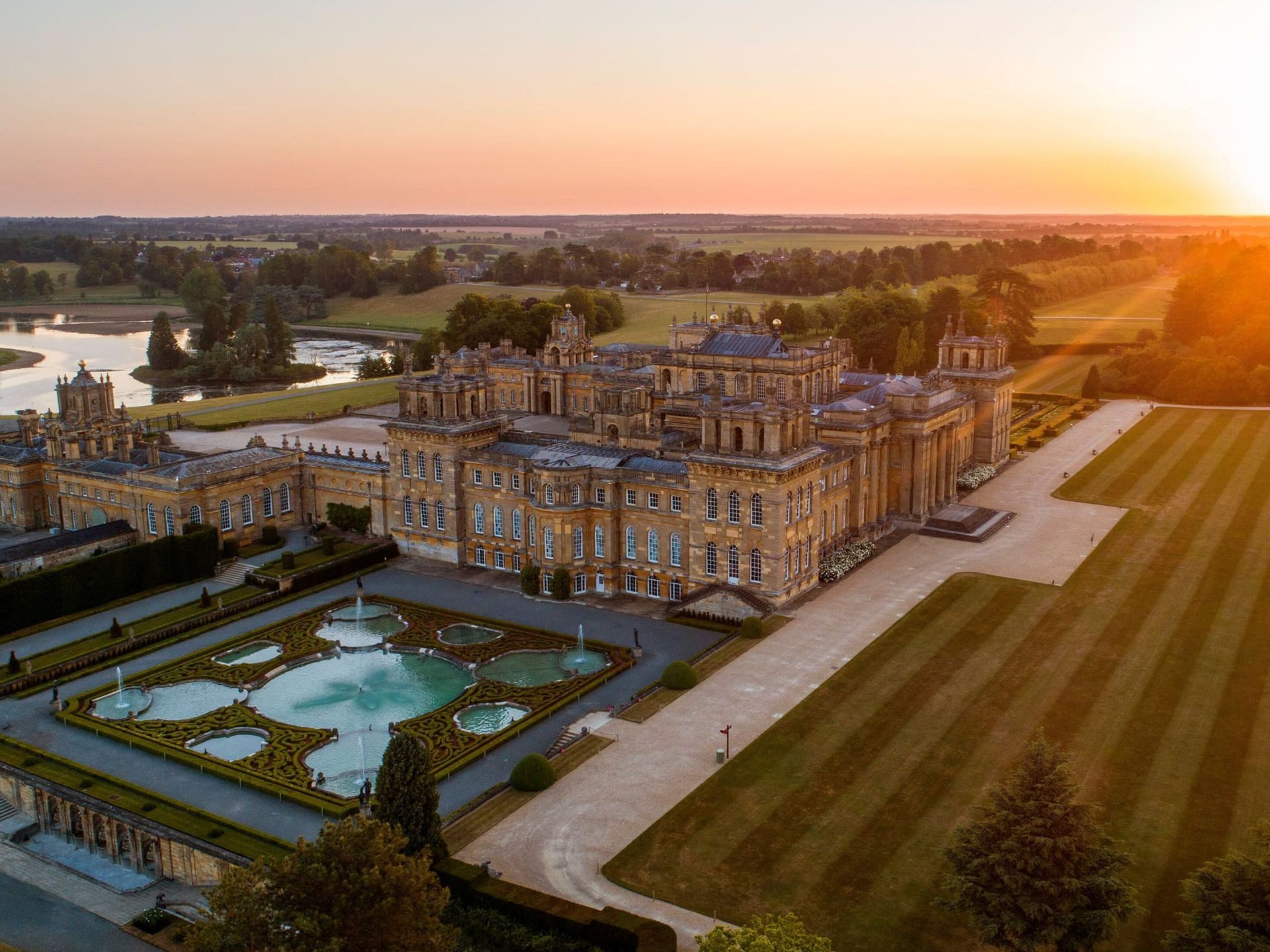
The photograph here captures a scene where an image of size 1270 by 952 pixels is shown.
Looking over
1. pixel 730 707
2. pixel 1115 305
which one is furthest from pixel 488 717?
→ pixel 1115 305

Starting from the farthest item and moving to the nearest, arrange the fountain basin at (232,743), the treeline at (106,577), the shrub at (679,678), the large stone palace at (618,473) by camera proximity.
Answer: the large stone palace at (618,473) < the treeline at (106,577) < the shrub at (679,678) < the fountain basin at (232,743)

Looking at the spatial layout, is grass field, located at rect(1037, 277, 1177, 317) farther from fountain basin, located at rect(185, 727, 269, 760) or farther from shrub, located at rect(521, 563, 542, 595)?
fountain basin, located at rect(185, 727, 269, 760)

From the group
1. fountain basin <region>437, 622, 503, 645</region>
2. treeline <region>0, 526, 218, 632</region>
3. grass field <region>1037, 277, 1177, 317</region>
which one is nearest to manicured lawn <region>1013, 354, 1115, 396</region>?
grass field <region>1037, 277, 1177, 317</region>

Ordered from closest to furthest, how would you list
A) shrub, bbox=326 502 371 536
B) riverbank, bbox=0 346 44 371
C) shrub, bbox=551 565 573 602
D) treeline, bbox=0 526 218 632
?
1. treeline, bbox=0 526 218 632
2. shrub, bbox=551 565 573 602
3. shrub, bbox=326 502 371 536
4. riverbank, bbox=0 346 44 371

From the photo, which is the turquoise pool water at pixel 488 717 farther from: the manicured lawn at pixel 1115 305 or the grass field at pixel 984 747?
the manicured lawn at pixel 1115 305

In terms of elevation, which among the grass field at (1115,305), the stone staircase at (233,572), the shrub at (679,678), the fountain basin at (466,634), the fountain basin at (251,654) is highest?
the grass field at (1115,305)

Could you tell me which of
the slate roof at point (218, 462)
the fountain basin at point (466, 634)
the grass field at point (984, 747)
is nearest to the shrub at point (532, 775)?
the grass field at point (984, 747)
